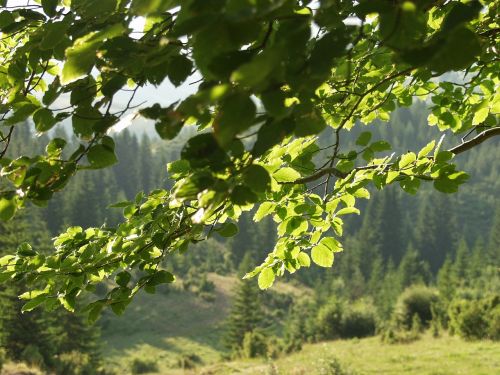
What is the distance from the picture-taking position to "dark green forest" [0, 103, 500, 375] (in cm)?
2564

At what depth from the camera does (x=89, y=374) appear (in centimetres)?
2503

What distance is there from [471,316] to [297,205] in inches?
898

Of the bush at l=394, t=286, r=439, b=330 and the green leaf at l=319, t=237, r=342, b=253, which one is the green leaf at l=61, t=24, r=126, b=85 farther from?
the bush at l=394, t=286, r=439, b=330

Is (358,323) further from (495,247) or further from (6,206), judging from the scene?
(495,247)

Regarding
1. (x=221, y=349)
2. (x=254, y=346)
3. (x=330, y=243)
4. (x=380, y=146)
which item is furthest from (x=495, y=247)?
(x=330, y=243)

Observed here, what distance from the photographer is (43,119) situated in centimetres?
139

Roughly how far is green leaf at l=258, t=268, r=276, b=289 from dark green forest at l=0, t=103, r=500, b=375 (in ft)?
5.56

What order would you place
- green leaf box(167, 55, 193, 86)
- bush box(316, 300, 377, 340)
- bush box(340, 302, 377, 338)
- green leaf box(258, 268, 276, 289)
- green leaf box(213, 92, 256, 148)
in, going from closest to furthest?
green leaf box(213, 92, 256, 148)
green leaf box(167, 55, 193, 86)
green leaf box(258, 268, 276, 289)
bush box(340, 302, 377, 338)
bush box(316, 300, 377, 340)

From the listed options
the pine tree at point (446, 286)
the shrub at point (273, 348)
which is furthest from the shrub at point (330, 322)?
the pine tree at point (446, 286)

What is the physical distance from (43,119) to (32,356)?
26.4 m

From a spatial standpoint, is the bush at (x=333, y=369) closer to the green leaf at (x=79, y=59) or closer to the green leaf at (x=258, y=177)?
the green leaf at (x=258, y=177)

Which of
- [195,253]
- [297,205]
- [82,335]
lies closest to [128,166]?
[195,253]

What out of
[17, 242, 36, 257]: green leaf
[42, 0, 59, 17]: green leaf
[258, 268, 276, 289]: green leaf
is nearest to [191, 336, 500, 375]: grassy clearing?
[258, 268, 276, 289]: green leaf

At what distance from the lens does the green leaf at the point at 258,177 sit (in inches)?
42.0
